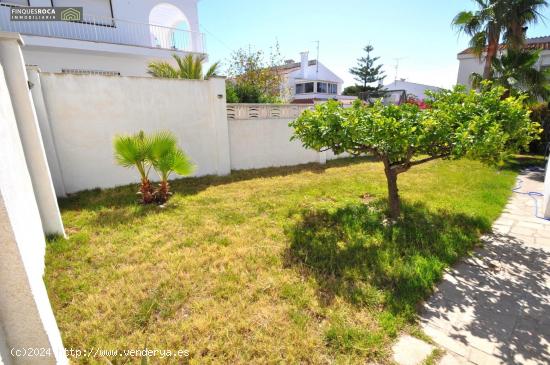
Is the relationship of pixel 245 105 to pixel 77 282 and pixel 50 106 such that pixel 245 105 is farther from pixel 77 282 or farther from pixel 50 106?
pixel 77 282

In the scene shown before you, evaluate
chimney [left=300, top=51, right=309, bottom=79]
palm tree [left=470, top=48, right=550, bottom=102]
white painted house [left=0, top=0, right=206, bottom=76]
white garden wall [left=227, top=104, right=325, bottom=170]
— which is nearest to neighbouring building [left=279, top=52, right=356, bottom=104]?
chimney [left=300, top=51, right=309, bottom=79]

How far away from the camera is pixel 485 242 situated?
4.64 meters

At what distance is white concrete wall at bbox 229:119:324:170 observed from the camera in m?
8.90

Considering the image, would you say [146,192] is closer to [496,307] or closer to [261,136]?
[261,136]

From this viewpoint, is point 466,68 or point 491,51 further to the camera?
point 466,68

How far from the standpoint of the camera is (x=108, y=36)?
11.6 meters

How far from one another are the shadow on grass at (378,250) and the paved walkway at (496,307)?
8.8 inches

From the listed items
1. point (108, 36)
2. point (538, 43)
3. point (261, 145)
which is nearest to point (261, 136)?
point (261, 145)

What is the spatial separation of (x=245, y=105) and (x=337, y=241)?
231 inches

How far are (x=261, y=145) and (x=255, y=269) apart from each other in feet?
20.3

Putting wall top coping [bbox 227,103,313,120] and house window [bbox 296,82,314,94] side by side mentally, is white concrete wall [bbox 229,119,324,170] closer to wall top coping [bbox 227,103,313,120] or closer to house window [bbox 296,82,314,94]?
wall top coping [bbox 227,103,313,120]

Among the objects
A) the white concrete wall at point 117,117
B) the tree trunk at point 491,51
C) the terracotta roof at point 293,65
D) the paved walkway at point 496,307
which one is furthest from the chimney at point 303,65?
the paved walkway at point 496,307

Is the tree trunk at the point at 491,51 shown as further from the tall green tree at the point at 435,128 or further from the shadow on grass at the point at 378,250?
the shadow on grass at the point at 378,250

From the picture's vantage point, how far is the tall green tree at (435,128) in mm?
3932
